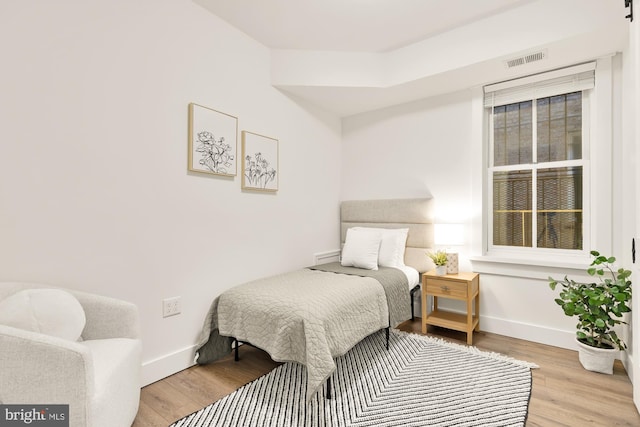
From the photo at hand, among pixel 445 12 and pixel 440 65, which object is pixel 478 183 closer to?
pixel 440 65

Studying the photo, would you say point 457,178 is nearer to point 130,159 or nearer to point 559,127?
point 559,127

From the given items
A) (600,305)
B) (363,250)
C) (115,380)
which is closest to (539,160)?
(600,305)

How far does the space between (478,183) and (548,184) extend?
1.93 ft

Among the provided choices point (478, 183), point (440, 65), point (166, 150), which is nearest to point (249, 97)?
point (166, 150)

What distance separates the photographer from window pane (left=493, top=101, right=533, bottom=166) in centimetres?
299

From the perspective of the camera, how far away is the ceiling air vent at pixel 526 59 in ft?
8.09

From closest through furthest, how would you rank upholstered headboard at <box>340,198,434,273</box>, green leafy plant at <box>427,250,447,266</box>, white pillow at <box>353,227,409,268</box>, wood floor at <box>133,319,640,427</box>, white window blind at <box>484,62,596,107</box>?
wood floor at <box>133,319,640,427</box> → white window blind at <box>484,62,596,107</box> → green leafy plant at <box>427,250,447,266</box> → white pillow at <box>353,227,409,268</box> → upholstered headboard at <box>340,198,434,273</box>

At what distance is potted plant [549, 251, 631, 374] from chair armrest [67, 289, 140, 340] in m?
2.94

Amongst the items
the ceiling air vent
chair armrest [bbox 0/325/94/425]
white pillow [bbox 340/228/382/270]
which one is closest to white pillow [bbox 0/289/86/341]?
chair armrest [bbox 0/325/94/425]

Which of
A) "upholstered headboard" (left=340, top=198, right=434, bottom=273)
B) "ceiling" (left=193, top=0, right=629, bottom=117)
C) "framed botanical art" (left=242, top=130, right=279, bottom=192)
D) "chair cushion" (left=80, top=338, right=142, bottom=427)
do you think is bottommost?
"chair cushion" (left=80, top=338, right=142, bottom=427)

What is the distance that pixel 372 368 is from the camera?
2.28 meters

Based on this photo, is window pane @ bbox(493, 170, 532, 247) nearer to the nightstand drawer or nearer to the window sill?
the window sill

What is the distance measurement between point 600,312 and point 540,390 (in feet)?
2.40

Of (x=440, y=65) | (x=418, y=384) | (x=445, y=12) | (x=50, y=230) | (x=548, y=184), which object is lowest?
(x=418, y=384)
